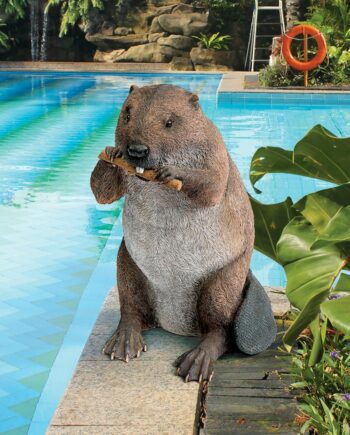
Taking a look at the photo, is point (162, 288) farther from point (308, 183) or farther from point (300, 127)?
point (300, 127)

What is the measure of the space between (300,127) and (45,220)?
560 cm

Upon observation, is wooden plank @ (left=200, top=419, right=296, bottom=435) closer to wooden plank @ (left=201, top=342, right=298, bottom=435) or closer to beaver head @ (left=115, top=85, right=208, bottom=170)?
wooden plank @ (left=201, top=342, right=298, bottom=435)

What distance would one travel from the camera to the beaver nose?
2.78 meters

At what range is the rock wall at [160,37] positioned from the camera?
20.8 meters

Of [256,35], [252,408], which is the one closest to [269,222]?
[252,408]

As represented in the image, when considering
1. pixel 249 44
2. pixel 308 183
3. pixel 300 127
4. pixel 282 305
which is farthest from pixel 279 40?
pixel 282 305

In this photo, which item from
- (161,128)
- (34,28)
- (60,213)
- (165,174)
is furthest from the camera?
(34,28)

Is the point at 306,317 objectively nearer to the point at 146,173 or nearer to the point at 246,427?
Answer: the point at 246,427

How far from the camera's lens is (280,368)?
10.2 feet

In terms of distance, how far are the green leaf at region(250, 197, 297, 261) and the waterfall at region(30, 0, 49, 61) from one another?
20.8 m

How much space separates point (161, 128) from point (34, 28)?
21832 millimetres

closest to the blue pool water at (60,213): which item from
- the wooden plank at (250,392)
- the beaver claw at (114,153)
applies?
the wooden plank at (250,392)

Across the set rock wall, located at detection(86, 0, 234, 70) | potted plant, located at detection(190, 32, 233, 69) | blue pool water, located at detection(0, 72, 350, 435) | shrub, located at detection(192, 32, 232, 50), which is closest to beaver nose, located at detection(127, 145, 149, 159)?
blue pool water, located at detection(0, 72, 350, 435)

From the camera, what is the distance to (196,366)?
9.95 ft
